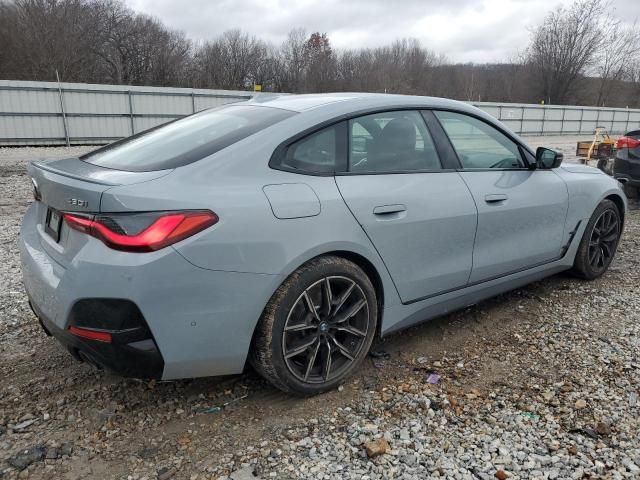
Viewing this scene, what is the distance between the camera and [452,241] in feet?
10.2

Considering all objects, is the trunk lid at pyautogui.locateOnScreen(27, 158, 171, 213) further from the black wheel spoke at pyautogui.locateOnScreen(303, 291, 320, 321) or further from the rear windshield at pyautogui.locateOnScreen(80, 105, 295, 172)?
the black wheel spoke at pyautogui.locateOnScreen(303, 291, 320, 321)

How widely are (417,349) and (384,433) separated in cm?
95

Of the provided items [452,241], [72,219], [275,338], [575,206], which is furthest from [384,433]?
[575,206]

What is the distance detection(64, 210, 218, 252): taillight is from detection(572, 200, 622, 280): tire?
3.49 meters

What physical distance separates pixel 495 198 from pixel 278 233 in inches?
67.1

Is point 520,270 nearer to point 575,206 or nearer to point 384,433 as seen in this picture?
point 575,206

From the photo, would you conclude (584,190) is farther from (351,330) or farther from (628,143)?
(628,143)

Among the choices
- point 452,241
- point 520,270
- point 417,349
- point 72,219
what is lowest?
point 417,349

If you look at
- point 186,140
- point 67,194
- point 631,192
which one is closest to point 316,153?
point 186,140

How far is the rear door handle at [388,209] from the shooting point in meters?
2.75

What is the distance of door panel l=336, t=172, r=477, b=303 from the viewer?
8.99 ft

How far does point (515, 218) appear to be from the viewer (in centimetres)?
351

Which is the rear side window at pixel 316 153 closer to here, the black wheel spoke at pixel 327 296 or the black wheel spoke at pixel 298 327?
the black wheel spoke at pixel 327 296

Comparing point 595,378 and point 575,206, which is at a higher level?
point 575,206
